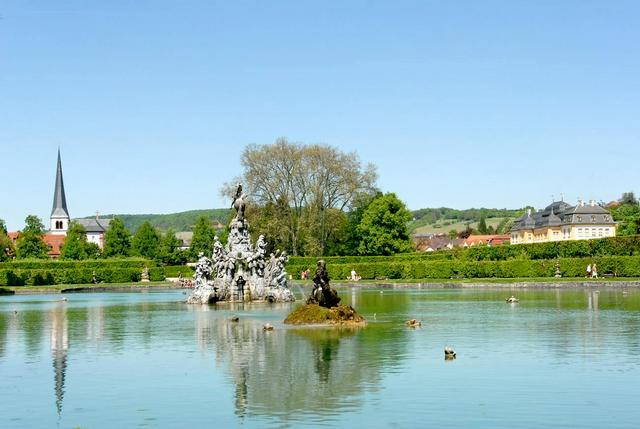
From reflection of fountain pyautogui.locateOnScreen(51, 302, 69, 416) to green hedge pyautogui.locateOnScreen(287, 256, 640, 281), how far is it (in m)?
45.0

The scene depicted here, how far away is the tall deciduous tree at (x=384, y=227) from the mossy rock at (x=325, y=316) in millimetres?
69997

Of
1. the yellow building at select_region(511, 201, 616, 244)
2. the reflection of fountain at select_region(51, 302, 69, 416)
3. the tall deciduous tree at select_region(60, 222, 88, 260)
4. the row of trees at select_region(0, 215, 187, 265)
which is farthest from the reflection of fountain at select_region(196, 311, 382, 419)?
the tall deciduous tree at select_region(60, 222, 88, 260)

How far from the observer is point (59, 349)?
28906 mm

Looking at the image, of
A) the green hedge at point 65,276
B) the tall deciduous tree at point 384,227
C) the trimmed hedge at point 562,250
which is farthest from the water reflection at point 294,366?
the tall deciduous tree at point 384,227

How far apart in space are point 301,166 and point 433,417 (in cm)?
8148

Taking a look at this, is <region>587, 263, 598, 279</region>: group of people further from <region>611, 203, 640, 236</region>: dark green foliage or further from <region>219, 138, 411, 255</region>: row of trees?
<region>611, 203, 640, 236</region>: dark green foliage

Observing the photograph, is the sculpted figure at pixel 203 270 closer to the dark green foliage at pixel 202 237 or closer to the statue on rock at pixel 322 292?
the statue on rock at pixel 322 292

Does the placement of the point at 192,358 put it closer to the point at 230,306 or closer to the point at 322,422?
the point at 322,422

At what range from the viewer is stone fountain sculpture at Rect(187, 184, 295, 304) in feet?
173

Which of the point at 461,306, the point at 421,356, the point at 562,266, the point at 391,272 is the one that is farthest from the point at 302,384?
the point at 391,272

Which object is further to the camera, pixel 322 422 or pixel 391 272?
pixel 391 272

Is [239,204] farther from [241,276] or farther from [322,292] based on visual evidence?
[322,292]

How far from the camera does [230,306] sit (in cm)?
5022

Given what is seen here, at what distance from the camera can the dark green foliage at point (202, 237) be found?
484ft
